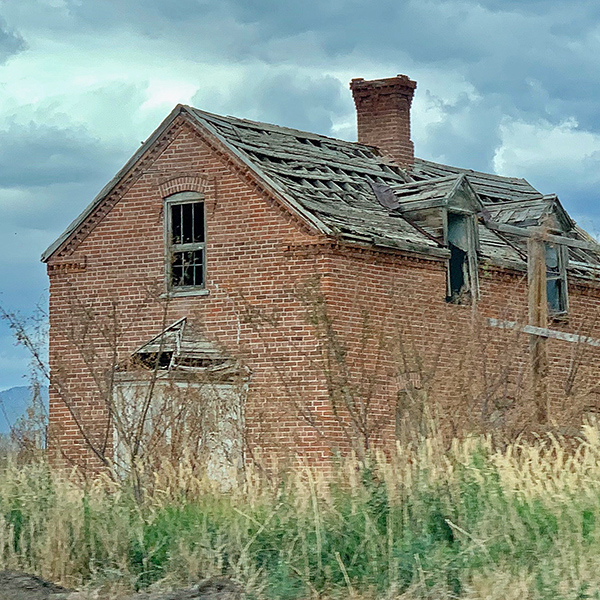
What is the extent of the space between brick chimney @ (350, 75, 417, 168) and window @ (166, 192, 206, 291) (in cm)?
617

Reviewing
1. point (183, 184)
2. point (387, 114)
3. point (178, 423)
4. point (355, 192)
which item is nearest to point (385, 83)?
point (387, 114)

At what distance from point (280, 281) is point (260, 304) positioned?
0.52 m

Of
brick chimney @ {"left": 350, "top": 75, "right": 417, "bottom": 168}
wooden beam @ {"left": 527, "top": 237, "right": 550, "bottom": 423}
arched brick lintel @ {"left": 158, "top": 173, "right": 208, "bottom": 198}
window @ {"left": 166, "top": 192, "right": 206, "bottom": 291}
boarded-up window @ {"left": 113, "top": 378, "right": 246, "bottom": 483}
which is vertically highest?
brick chimney @ {"left": 350, "top": 75, "right": 417, "bottom": 168}

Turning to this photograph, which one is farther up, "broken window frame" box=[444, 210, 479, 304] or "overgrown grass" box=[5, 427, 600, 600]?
"broken window frame" box=[444, 210, 479, 304]

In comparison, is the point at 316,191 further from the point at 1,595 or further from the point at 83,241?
the point at 1,595

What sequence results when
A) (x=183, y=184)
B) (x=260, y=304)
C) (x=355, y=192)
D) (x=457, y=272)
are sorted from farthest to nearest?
(x=355, y=192), (x=457, y=272), (x=183, y=184), (x=260, y=304)

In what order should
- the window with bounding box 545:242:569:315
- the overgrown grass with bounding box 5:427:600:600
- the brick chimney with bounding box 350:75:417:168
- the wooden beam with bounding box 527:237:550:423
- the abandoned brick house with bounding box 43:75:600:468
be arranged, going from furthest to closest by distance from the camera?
the brick chimney with bounding box 350:75:417:168 < the window with bounding box 545:242:569:315 < the abandoned brick house with bounding box 43:75:600:468 < the wooden beam with bounding box 527:237:550:423 < the overgrown grass with bounding box 5:427:600:600

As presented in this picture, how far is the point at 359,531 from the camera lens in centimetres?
1063

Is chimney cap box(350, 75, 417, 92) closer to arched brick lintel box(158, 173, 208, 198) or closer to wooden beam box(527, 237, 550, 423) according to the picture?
arched brick lintel box(158, 173, 208, 198)

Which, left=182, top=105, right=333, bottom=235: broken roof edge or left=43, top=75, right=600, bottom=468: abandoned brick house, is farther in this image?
left=182, top=105, right=333, bottom=235: broken roof edge

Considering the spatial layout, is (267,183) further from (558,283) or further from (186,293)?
(558,283)

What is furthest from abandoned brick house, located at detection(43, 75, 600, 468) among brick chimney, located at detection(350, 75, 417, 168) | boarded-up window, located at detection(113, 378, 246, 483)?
brick chimney, located at detection(350, 75, 417, 168)

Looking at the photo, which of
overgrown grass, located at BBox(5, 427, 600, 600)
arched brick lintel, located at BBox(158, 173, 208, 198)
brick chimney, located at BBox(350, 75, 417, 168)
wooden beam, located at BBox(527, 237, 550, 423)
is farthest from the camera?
brick chimney, located at BBox(350, 75, 417, 168)

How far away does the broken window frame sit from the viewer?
22.4 meters
